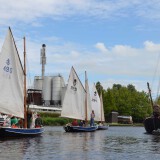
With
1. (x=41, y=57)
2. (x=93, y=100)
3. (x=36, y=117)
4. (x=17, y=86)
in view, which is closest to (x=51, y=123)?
(x=93, y=100)

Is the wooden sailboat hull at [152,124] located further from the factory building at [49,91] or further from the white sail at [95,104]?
the factory building at [49,91]

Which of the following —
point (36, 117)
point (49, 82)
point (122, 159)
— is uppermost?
point (49, 82)

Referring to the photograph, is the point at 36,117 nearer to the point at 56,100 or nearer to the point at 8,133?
the point at 8,133

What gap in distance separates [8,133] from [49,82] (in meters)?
133

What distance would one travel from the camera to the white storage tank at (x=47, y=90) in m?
186

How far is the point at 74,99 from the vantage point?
8200 cm

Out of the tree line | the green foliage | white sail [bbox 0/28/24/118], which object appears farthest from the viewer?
the tree line

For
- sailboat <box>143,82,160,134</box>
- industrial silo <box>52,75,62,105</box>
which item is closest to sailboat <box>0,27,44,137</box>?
sailboat <box>143,82,160,134</box>

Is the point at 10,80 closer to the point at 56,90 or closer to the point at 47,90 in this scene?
the point at 56,90

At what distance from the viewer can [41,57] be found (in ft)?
617

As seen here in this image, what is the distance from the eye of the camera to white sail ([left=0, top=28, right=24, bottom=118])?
54.2 metres

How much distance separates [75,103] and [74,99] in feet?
2.62

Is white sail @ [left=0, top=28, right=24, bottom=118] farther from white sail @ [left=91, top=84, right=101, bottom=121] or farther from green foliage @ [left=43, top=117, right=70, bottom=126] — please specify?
green foliage @ [left=43, top=117, right=70, bottom=126]

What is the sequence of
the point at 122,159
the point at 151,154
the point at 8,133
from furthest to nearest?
the point at 8,133 < the point at 151,154 < the point at 122,159
